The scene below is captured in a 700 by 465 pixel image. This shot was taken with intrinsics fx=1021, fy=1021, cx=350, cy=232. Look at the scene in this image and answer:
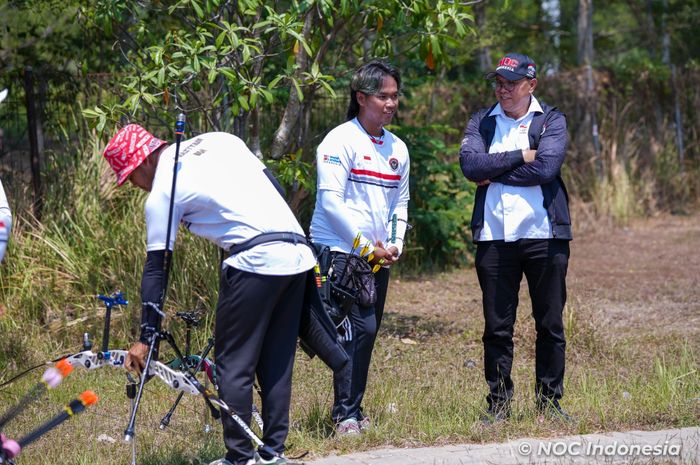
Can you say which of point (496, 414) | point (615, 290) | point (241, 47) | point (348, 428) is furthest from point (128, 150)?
point (615, 290)

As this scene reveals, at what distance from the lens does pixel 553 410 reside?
5.95 meters

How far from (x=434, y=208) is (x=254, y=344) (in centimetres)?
762

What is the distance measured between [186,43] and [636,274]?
6.75m

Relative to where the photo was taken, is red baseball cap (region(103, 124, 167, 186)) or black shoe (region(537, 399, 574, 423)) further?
black shoe (region(537, 399, 574, 423))

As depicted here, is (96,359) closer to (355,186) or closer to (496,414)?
(355,186)

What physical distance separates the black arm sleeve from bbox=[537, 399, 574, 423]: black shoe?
8.23ft

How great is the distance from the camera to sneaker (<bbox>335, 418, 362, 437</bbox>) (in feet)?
18.7

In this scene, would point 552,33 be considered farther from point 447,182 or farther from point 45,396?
point 45,396

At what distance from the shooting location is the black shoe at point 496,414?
5852 millimetres

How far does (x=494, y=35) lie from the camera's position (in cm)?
1625

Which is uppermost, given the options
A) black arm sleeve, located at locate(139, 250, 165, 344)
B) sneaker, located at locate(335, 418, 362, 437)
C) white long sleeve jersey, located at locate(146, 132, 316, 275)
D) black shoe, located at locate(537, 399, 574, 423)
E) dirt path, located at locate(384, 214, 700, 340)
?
white long sleeve jersey, located at locate(146, 132, 316, 275)

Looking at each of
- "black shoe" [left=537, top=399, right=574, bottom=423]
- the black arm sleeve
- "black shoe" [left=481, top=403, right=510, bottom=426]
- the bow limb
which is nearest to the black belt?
the black arm sleeve

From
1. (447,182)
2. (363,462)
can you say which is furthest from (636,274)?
(363,462)

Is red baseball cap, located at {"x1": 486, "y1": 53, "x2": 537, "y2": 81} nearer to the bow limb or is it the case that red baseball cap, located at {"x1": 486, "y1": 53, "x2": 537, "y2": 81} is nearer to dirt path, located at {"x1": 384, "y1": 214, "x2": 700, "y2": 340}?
the bow limb
